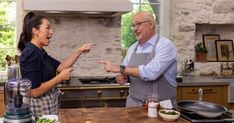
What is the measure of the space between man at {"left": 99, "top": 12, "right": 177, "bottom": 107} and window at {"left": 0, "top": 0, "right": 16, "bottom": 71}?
7.25 feet

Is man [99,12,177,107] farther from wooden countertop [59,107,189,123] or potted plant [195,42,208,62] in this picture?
potted plant [195,42,208,62]

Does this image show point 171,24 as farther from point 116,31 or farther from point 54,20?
point 54,20

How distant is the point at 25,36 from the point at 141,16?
3.14 feet

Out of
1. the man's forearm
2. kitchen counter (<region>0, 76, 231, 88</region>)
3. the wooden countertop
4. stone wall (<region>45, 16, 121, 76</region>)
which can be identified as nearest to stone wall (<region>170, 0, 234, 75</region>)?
kitchen counter (<region>0, 76, 231, 88</region>)

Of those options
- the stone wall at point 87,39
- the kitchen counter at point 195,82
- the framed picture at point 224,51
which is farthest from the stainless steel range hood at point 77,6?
the framed picture at point 224,51

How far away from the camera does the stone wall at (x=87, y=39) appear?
4.67 metres

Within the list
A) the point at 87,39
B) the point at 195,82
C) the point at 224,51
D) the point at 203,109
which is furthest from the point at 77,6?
the point at 224,51

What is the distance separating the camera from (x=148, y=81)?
9.72 feet

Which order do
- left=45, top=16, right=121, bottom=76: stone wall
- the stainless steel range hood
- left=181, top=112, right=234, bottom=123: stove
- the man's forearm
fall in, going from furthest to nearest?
left=45, top=16, right=121, bottom=76: stone wall → the stainless steel range hood → the man's forearm → left=181, top=112, right=234, bottom=123: stove

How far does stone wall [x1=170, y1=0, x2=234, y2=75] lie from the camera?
16.4ft

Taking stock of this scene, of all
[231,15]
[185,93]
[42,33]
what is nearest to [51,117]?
→ [42,33]

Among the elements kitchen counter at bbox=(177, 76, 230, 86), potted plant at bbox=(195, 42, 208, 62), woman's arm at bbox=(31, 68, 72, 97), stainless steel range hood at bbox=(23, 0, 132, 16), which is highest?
stainless steel range hood at bbox=(23, 0, 132, 16)

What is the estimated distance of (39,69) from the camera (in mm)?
2643

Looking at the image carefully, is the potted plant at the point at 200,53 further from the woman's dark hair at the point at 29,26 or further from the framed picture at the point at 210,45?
the woman's dark hair at the point at 29,26
